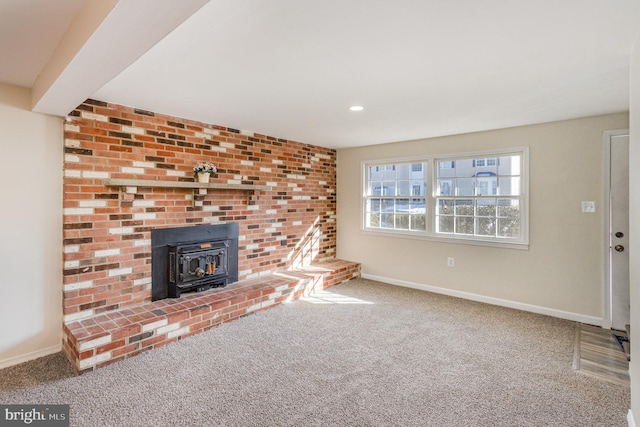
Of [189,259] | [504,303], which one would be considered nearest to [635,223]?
[504,303]

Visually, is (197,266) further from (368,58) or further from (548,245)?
(548,245)

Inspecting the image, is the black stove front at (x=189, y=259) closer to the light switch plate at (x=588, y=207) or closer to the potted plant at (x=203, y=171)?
the potted plant at (x=203, y=171)

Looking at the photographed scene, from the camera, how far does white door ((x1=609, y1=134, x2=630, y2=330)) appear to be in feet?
10.6

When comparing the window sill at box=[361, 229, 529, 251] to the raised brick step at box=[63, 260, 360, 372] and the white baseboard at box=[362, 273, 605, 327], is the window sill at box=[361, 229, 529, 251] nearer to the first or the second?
the white baseboard at box=[362, 273, 605, 327]

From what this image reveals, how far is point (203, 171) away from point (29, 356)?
2.16m

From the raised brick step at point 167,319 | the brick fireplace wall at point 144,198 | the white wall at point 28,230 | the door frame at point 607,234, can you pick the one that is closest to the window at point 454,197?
the door frame at point 607,234

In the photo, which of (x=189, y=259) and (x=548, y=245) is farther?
(x=548, y=245)

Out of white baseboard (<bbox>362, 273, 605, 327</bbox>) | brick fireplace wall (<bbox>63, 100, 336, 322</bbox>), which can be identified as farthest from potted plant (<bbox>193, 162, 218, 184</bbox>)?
white baseboard (<bbox>362, 273, 605, 327</bbox>)

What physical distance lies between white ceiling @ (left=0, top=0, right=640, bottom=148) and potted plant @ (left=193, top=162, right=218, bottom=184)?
0.55 meters

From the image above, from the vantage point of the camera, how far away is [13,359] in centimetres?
257

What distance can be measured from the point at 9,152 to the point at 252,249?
8.25ft

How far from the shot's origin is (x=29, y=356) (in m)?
2.64

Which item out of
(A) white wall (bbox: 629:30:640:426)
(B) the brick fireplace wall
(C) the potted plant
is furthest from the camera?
(C) the potted plant

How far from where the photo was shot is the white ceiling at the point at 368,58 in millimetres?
1553
